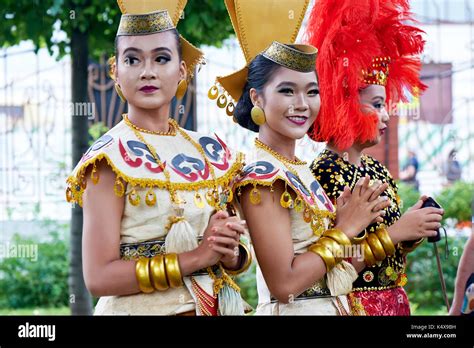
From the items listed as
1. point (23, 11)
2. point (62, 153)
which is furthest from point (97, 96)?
point (23, 11)

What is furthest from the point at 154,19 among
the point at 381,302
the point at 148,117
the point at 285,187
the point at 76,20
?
the point at 76,20

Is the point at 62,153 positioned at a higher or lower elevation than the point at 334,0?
lower

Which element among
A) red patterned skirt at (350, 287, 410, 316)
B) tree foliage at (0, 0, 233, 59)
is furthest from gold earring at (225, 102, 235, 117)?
tree foliage at (0, 0, 233, 59)

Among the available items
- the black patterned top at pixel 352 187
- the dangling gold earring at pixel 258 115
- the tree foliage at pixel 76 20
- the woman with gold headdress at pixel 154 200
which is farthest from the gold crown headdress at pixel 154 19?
the tree foliage at pixel 76 20

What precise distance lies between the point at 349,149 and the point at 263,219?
22.6 inches

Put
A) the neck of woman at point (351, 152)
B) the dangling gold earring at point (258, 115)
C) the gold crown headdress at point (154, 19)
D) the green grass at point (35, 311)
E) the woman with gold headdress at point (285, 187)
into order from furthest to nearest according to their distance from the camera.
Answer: the green grass at point (35, 311), the neck of woman at point (351, 152), the dangling gold earring at point (258, 115), the woman with gold headdress at point (285, 187), the gold crown headdress at point (154, 19)

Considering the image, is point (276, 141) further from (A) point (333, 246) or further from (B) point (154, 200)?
(B) point (154, 200)

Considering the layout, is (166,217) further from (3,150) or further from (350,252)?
(3,150)

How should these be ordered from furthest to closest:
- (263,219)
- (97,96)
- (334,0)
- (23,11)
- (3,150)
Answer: (97,96) < (3,150) < (23,11) < (334,0) < (263,219)

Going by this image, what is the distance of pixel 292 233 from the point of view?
3.30 m

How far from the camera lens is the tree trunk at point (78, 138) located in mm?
4871

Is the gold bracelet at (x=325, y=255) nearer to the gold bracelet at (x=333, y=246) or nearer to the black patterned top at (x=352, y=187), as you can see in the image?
the gold bracelet at (x=333, y=246)

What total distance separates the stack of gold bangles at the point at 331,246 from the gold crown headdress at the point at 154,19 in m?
0.71
